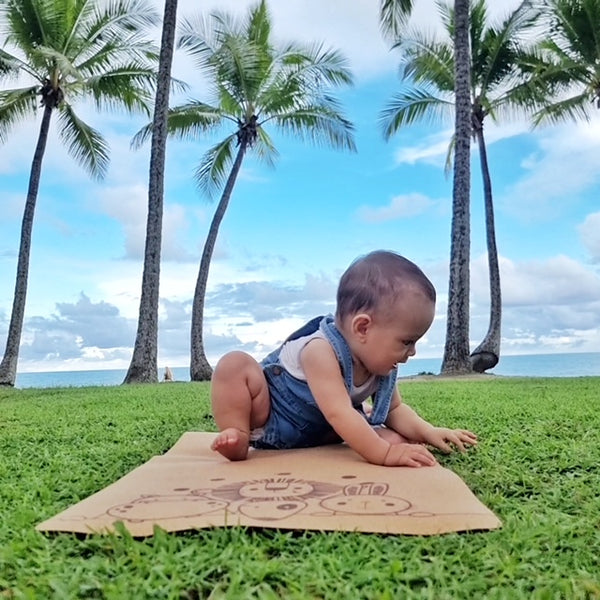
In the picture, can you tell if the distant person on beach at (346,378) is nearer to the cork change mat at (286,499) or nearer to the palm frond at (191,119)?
the cork change mat at (286,499)

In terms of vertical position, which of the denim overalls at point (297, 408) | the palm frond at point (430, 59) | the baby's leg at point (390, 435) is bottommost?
the baby's leg at point (390, 435)

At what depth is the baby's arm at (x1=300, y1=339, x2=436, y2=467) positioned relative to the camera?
77.4 inches

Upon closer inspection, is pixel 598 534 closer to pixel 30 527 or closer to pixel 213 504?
pixel 213 504

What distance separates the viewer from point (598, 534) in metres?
1.37

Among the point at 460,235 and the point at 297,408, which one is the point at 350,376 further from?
the point at 460,235

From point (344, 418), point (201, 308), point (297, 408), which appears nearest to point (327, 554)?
point (344, 418)

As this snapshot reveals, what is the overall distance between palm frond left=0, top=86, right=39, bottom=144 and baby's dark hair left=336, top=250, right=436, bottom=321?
498 inches

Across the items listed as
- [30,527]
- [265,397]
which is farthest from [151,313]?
[30,527]

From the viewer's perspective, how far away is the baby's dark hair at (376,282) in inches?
80.2

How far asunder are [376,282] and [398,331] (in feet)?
0.55

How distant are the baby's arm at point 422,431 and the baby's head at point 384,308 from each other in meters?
0.40

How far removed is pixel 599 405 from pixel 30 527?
3.37 m

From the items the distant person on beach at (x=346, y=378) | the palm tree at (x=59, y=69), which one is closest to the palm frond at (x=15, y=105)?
the palm tree at (x=59, y=69)

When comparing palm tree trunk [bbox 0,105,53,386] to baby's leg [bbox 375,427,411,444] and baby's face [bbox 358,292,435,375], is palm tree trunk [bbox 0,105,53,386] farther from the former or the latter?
baby's face [bbox 358,292,435,375]
